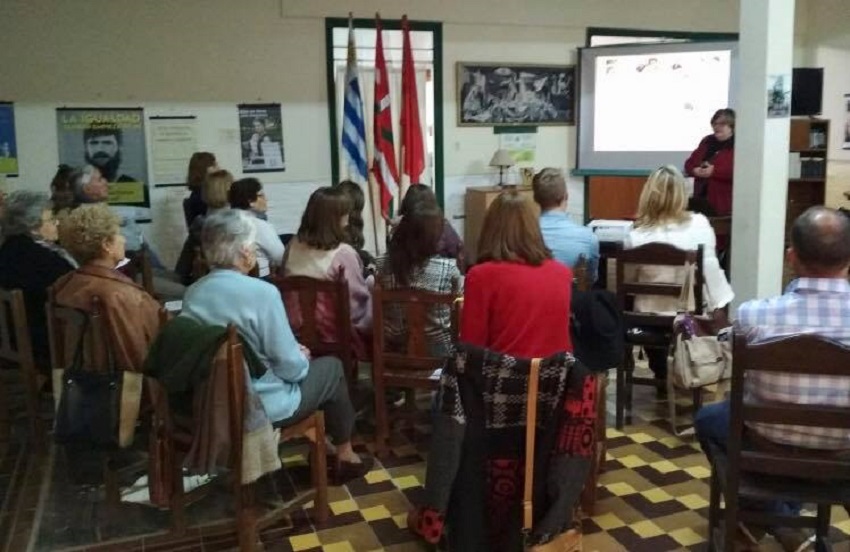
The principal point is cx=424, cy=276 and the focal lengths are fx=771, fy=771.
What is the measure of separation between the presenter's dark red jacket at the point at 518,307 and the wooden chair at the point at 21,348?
2012mm

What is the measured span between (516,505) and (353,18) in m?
4.97

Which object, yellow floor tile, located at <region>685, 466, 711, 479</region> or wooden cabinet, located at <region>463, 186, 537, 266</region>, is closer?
yellow floor tile, located at <region>685, 466, 711, 479</region>

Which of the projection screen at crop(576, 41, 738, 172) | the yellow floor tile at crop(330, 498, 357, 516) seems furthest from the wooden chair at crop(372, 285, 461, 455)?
the projection screen at crop(576, 41, 738, 172)

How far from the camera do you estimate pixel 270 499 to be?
9.89ft

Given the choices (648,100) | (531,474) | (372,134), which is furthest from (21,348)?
(648,100)

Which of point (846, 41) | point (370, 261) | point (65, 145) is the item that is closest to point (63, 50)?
point (65, 145)

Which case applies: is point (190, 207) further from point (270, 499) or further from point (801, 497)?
point (801, 497)

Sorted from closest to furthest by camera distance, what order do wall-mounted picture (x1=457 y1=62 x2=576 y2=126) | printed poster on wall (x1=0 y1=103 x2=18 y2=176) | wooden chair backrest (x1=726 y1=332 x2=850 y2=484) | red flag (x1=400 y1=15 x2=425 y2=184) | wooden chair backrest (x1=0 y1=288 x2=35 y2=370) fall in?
wooden chair backrest (x1=726 y1=332 x2=850 y2=484) < wooden chair backrest (x1=0 y1=288 x2=35 y2=370) < printed poster on wall (x1=0 y1=103 x2=18 y2=176) < red flag (x1=400 y1=15 x2=425 y2=184) < wall-mounted picture (x1=457 y1=62 x2=576 y2=126)

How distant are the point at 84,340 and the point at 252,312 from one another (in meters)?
0.64

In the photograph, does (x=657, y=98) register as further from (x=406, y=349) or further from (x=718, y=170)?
(x=406, y=349)

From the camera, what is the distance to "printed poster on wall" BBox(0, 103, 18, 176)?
17.7 feet

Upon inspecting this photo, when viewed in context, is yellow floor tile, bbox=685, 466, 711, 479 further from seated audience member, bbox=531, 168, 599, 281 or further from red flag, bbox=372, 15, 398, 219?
red flag, bbox=372, 15, 398, 219

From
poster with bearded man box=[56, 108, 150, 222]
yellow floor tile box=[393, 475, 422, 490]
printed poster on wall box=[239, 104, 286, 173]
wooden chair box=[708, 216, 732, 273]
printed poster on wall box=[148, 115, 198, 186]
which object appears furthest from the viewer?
printed poster on wall box=[239, 104, 286, 173]

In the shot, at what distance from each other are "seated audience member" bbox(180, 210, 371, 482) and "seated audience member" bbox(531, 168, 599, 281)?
54.1 inches
